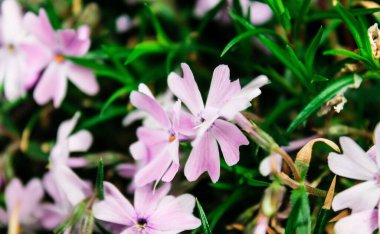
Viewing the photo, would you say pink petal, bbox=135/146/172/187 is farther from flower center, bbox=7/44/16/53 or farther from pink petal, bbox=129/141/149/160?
flower center, bbox=7/44/16/53

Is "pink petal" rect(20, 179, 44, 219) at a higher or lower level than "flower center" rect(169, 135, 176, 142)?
lower

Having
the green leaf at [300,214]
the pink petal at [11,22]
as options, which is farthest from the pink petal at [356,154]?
the pink petal at [11,22]

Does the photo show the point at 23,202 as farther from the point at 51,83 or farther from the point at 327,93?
the point at 327,93

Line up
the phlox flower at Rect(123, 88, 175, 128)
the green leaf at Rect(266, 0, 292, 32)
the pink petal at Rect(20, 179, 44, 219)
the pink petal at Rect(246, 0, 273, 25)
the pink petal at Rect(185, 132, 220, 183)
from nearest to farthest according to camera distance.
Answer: the pink petal at Rect(185, 132, 220, 183) < the green leaf at Rect(266, 0, 292, 32) < the phlox flower at Rect(123, 88, 175, 128) < the pink petal at Rect(20, 179, 44, 219) < the pink petal at Rect(246, 0, 273, 25)

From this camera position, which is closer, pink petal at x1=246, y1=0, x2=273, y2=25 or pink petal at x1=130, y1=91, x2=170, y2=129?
pink petal at x1=130, y1=91, x2=170, y2=129

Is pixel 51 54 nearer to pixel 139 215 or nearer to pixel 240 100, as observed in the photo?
pixel 139 215

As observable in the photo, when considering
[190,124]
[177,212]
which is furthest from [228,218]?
[190,124]

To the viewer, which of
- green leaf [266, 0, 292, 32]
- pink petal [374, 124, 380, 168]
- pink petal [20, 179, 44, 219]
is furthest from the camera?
pink petal [20, 179, 44, 219]

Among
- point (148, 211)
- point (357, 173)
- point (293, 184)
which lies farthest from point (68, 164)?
point (357, 173)

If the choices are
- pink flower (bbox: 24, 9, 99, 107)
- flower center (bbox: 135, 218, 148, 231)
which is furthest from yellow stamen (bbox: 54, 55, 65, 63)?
flower center (bbox: 135, 218, 148, 231)
